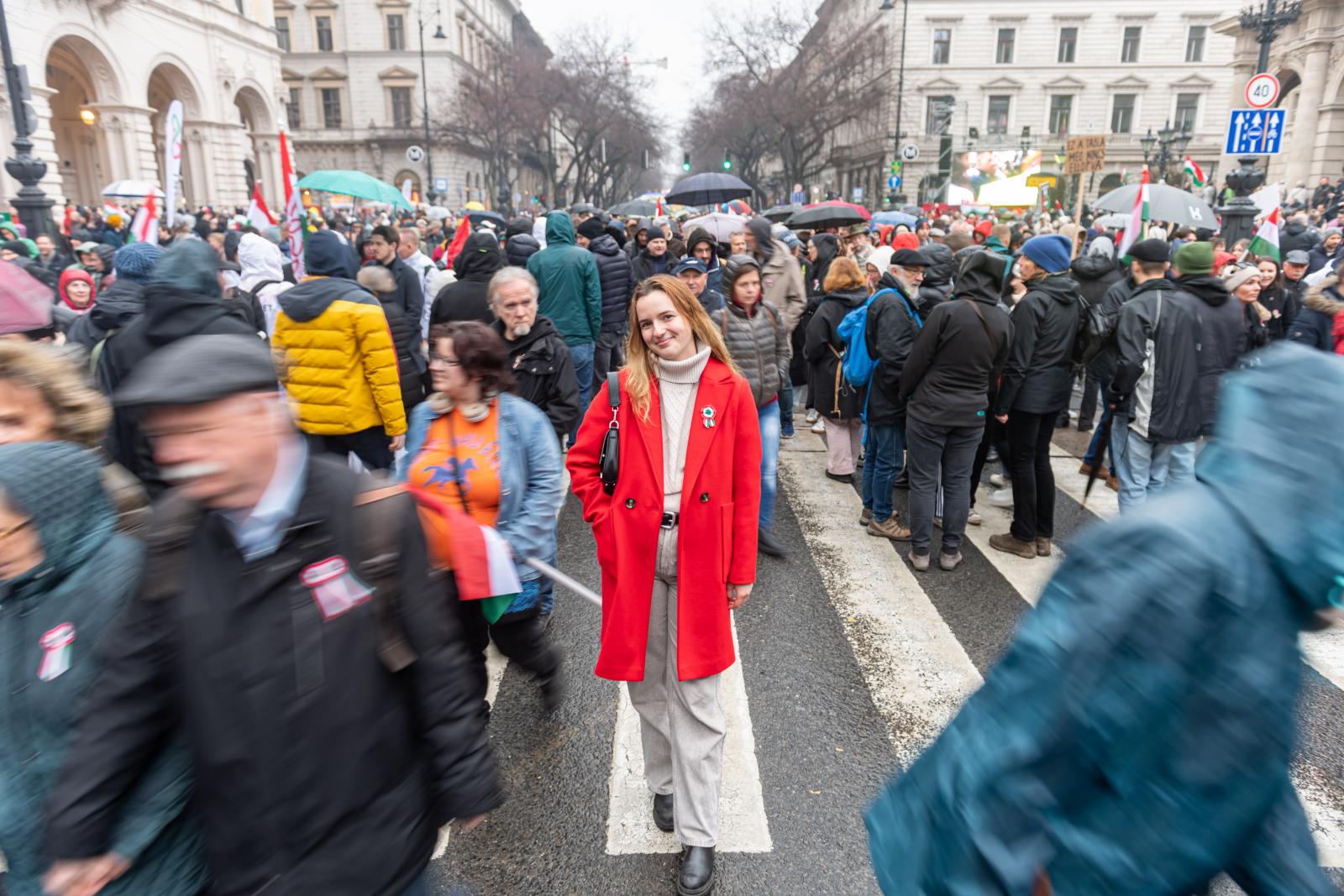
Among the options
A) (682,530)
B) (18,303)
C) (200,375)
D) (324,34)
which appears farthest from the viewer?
(324,34)

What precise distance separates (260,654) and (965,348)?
4.62 metres

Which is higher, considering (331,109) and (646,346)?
(331,109)

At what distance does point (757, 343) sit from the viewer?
217 inches

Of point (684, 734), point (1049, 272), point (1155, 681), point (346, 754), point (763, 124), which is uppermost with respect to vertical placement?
point (763, 124)

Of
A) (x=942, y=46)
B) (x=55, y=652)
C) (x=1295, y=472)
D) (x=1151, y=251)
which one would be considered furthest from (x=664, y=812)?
(x=942, y=46)

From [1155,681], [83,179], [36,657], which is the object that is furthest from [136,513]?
[83,179]

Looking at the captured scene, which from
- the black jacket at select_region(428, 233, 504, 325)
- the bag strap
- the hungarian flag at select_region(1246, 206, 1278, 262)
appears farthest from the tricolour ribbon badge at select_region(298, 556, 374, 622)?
the hungarian flag at select_region(1246, 206, 1278, 262)

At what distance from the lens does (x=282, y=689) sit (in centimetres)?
154

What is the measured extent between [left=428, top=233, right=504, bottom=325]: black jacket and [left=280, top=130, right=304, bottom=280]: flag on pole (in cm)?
403

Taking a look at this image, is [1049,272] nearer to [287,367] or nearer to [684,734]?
[684,734]

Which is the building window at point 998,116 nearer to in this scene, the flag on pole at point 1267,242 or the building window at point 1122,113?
the building window at point 1122,113

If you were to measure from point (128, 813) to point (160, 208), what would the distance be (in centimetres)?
2717

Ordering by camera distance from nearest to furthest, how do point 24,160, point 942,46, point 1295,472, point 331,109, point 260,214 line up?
point 1295,472 → point 260,214 → point 24,160 → point 942,46 → point 331,109

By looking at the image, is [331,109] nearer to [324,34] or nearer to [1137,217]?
[324,34]
